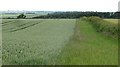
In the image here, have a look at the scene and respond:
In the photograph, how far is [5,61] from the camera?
8117mm

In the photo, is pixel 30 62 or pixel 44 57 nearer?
pixel 30 62

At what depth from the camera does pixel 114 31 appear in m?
17.3

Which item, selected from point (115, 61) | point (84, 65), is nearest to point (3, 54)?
point (84, 65)

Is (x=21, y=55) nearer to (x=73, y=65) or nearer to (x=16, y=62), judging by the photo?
(x=16, y=62)

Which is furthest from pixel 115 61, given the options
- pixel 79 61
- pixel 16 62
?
pixel 16 62

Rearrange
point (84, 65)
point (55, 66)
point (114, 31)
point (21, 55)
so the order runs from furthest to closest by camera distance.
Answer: point (114, 31) → point (21, 55) → point (84, 65) → point (55, 66)

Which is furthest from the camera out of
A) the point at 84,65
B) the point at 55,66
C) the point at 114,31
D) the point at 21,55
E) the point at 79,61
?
the point at 114,31

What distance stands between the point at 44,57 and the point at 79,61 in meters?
1.09

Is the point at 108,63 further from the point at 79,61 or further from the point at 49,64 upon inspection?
the point at 49,64

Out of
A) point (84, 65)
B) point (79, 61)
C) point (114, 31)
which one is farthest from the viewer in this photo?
point (114, 31)

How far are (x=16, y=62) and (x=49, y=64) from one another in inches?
40.2

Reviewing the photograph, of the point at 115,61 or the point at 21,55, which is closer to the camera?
the point at 115,61

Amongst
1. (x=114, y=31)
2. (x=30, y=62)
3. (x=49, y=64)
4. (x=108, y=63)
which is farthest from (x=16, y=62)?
(x=114, y=31)

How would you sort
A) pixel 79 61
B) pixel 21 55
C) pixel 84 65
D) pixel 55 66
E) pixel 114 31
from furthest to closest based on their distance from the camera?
pixel 114 31 < pixel 21 55 < pixel 79 61 < pixel 84 65 < pixel 55 66
